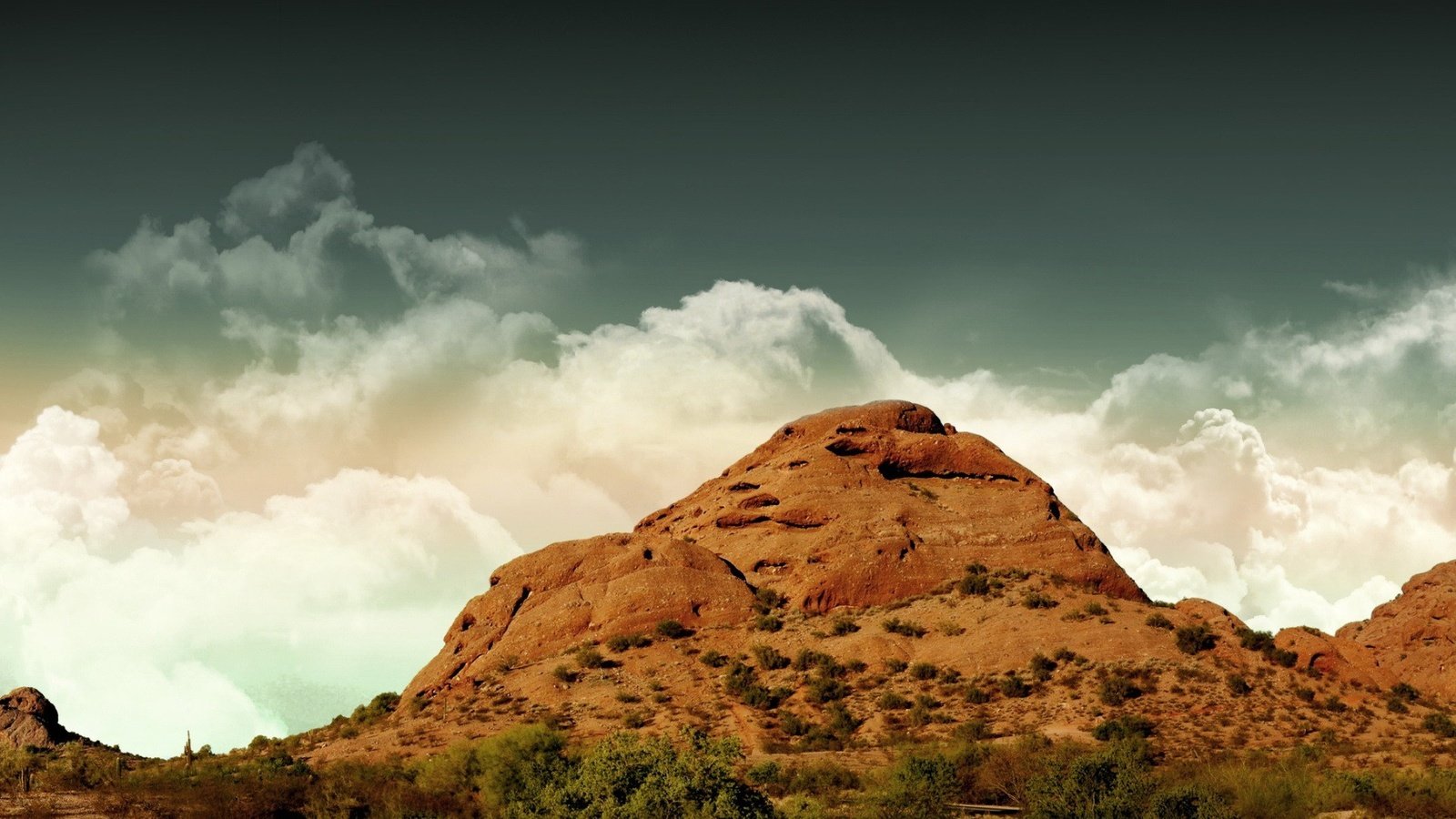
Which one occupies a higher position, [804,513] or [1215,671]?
[804,513]

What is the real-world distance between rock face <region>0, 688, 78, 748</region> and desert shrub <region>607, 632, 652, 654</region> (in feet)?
102

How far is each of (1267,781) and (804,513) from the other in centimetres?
2963

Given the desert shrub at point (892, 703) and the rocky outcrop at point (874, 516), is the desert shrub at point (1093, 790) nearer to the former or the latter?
the desert shrub at point (892, 703)

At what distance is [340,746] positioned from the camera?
41.5 meters

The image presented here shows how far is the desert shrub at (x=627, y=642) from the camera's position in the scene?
4684 cm

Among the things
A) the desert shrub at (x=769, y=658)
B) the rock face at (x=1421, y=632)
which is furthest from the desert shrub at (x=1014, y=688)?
the rock face at (x=1421, y=632)

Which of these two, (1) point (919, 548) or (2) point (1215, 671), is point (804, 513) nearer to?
(1) point (919, 548)

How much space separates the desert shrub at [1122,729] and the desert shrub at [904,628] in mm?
10187

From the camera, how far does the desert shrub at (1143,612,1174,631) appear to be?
46.5 m

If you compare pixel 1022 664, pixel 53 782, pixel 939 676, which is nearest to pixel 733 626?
pixel 939 676

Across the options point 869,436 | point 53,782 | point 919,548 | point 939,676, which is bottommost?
point 53,782

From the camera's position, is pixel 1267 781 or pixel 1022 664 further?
pixel 1022 664

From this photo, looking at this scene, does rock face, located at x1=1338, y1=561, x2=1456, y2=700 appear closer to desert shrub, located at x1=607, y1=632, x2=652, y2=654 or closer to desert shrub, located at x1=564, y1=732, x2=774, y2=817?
desert shrub, located at x1=607, y1=632, x2=652, y2=654

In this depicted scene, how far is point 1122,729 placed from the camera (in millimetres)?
37344
